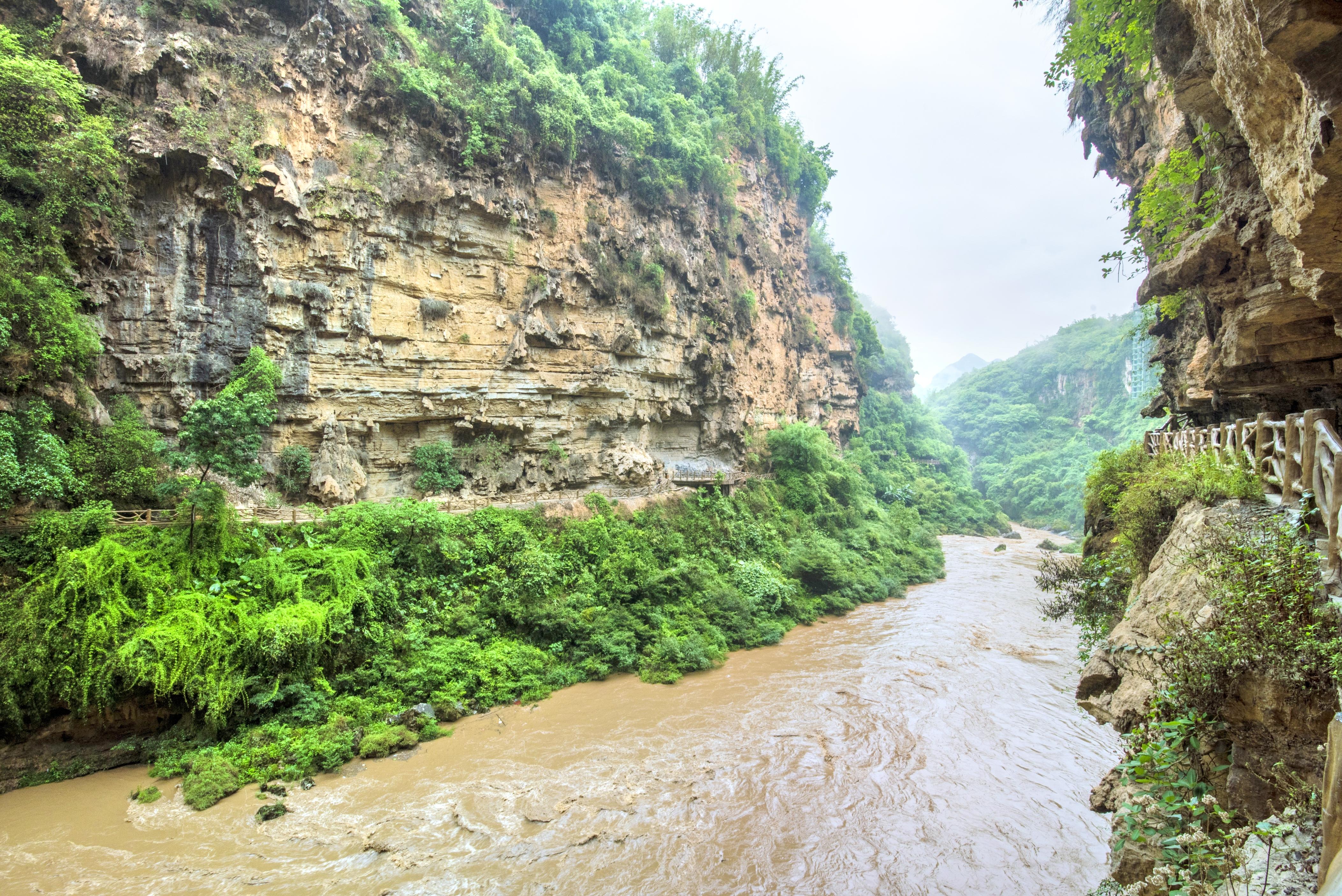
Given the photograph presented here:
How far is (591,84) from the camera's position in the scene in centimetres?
2127

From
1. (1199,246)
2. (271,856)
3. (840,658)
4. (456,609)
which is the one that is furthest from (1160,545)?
(456,609)

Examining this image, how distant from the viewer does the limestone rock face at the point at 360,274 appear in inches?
522

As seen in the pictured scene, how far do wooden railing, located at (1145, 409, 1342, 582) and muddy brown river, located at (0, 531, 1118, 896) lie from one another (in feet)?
16.8

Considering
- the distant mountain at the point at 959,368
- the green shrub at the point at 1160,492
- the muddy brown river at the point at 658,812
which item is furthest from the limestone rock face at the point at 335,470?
the distant mountain at the point at 959,368

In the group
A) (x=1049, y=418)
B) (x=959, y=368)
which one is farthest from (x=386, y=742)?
(x=959, y=368)

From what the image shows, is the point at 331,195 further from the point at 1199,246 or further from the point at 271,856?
the point at 1199,246

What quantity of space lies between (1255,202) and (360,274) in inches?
717

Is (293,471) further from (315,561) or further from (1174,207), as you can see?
(1174,207)

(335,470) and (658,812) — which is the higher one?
(335,470)

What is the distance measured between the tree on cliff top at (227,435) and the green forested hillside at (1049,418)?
4643 centimetres

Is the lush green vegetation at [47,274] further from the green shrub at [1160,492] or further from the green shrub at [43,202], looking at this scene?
the green shrub at [1160,492]

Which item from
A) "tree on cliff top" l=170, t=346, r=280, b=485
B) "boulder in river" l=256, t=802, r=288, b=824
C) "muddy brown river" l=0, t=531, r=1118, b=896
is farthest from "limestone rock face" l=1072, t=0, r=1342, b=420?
"tree on cliff top" l=170, t=346, r=280, b=485

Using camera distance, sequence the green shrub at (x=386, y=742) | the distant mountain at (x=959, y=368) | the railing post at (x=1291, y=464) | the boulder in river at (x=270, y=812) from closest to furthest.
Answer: the railing post at (x=1291, y=464) < the boulder in river at (x=270, y=812) < the green shrub at (x=386, y=742) < the distant mountain at (x=959, y=368)

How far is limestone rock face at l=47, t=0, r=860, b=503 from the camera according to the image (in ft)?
43.5
